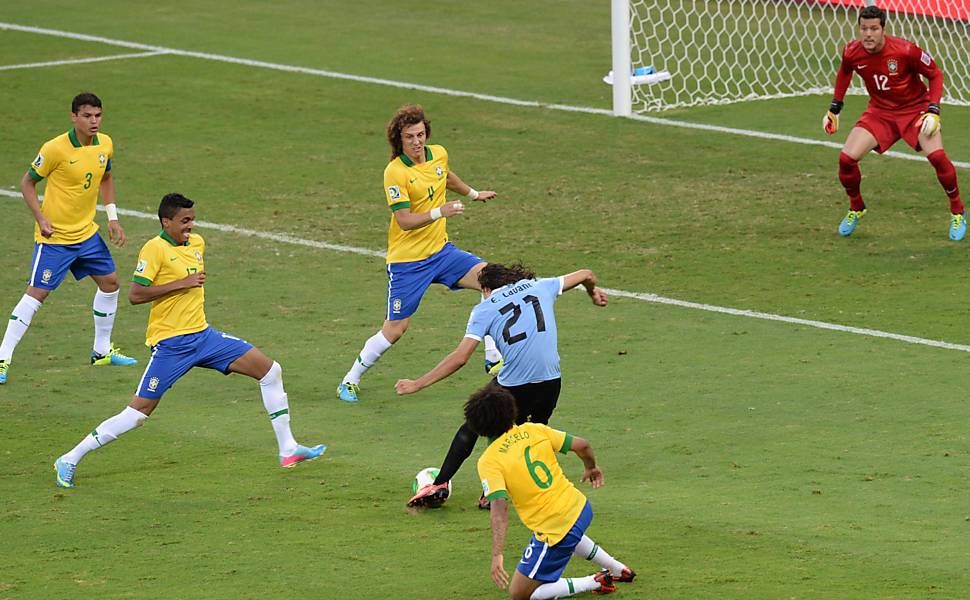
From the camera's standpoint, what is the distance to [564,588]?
855cm

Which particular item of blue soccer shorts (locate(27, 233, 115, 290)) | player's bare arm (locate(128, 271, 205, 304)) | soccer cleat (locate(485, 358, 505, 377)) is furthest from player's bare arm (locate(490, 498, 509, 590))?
blue soccer shorts (locate(27, 233, 115, 290))

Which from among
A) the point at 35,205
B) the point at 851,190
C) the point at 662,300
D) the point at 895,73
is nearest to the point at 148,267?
the point at 35,205

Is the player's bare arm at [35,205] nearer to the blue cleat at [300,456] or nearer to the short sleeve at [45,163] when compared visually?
the short sleeve at [45,163]

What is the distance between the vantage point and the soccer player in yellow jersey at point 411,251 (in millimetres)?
12547

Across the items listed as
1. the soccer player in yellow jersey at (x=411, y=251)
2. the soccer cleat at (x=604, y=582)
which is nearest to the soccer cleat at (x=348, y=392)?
the soccer player in yellow jersey at (x=411, y=251)

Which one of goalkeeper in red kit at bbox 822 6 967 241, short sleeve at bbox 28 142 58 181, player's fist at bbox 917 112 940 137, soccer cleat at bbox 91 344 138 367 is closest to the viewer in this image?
short sleeve at bbox 28 142 58 181

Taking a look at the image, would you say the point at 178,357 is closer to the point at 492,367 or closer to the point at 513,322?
the point at 513,322

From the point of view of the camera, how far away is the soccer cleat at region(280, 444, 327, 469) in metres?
11.0

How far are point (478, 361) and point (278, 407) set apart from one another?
2.99 m

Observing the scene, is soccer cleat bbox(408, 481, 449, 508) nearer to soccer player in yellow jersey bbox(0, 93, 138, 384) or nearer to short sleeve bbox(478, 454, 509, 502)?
short sleeve bbox(478, 454, 509, 502)

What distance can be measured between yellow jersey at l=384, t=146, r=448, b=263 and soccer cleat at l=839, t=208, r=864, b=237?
5861mm

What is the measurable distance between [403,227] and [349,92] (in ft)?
40.7

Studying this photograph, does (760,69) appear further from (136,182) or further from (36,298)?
(36,298)

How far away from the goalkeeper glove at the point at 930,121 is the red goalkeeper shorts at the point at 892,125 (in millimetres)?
138
